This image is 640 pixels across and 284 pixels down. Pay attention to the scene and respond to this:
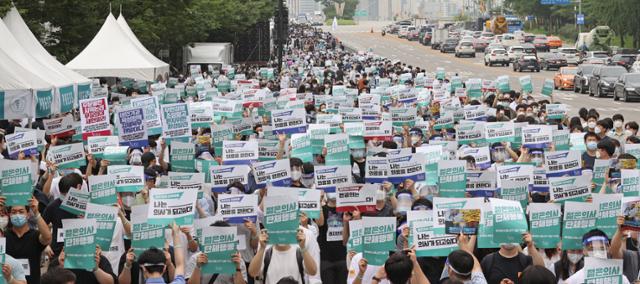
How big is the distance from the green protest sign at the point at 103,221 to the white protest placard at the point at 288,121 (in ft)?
30.0

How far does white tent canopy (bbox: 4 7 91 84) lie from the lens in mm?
24641

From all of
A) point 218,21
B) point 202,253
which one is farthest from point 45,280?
point 218,21

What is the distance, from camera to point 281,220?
389 inches

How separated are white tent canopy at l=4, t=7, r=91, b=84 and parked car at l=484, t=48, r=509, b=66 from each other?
2165 inches

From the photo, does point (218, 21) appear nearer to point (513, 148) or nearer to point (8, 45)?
point (8, 45)

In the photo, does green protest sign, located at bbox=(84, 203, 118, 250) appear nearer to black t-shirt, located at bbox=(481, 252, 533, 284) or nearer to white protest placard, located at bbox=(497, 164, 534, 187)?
black t-shirt, located at bbox=(481, 252, 533, 284)

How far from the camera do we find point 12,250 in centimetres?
1077

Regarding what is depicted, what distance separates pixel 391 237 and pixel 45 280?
8.33 ft

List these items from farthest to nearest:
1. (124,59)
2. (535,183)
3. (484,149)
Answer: (124,59) → (484,149) → (535,183)

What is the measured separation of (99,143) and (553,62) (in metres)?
61.1

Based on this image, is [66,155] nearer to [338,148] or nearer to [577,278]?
[338,148]

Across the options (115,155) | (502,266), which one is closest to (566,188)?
(502,266)

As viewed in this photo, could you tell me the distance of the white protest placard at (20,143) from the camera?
15.8 metres

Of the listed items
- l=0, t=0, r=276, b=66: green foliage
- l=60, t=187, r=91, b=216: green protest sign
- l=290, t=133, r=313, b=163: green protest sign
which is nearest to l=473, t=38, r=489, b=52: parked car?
l=0, t=0, r=276, b=66: green foliage
